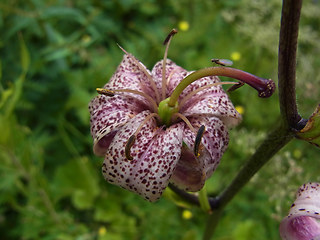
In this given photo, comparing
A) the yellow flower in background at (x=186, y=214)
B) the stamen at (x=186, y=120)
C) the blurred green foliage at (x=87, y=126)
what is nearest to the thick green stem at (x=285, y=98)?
the stamen at (x=186, y=120)

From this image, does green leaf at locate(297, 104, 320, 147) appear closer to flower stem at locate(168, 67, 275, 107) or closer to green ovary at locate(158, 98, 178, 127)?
flower stem at locate(168, 67, 275, 107)

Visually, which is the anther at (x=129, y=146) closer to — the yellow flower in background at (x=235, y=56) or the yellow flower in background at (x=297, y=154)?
the yellow flower in background at (x=297, y=154)

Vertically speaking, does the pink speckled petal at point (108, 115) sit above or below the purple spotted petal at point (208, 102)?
below

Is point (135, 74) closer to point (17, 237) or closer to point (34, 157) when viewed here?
point (34, 157)

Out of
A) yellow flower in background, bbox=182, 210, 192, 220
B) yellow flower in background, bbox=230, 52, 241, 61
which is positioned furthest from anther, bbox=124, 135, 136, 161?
yellow flower in background, bbox=230, 52, 241, 61

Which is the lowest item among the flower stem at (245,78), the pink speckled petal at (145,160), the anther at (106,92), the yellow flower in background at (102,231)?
the yellow flower in background at (102,231)

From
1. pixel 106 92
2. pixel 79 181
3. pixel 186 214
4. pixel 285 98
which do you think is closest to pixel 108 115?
pixel 106 92

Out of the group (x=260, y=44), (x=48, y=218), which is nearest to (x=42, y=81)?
(x=48, y=218)
